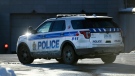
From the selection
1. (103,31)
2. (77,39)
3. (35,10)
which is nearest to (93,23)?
(103,31)

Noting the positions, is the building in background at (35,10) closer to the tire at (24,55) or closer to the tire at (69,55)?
the tire at (24,55)

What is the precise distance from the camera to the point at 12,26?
3525cm

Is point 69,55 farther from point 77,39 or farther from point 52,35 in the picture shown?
point 52,35

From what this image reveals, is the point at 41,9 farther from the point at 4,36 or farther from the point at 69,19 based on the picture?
the point at 69,19

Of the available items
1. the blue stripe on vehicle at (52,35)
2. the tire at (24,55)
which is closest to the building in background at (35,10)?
the tire at (24,55)

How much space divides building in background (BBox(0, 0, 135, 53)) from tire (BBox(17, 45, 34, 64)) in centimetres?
1807

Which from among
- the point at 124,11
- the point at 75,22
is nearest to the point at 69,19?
the point at 75,22

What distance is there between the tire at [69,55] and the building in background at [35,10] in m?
20.1

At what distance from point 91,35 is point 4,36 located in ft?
71.0

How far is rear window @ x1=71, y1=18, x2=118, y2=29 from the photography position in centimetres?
1456

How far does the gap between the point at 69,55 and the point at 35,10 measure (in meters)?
20.9

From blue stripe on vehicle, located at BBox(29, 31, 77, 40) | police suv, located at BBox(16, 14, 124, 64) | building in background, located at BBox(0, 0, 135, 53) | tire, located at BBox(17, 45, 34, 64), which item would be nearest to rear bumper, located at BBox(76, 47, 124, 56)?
police suv, located at BBox(16, 14, 124, 64)

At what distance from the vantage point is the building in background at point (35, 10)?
35062 millimetres

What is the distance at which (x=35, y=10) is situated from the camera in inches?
1391
